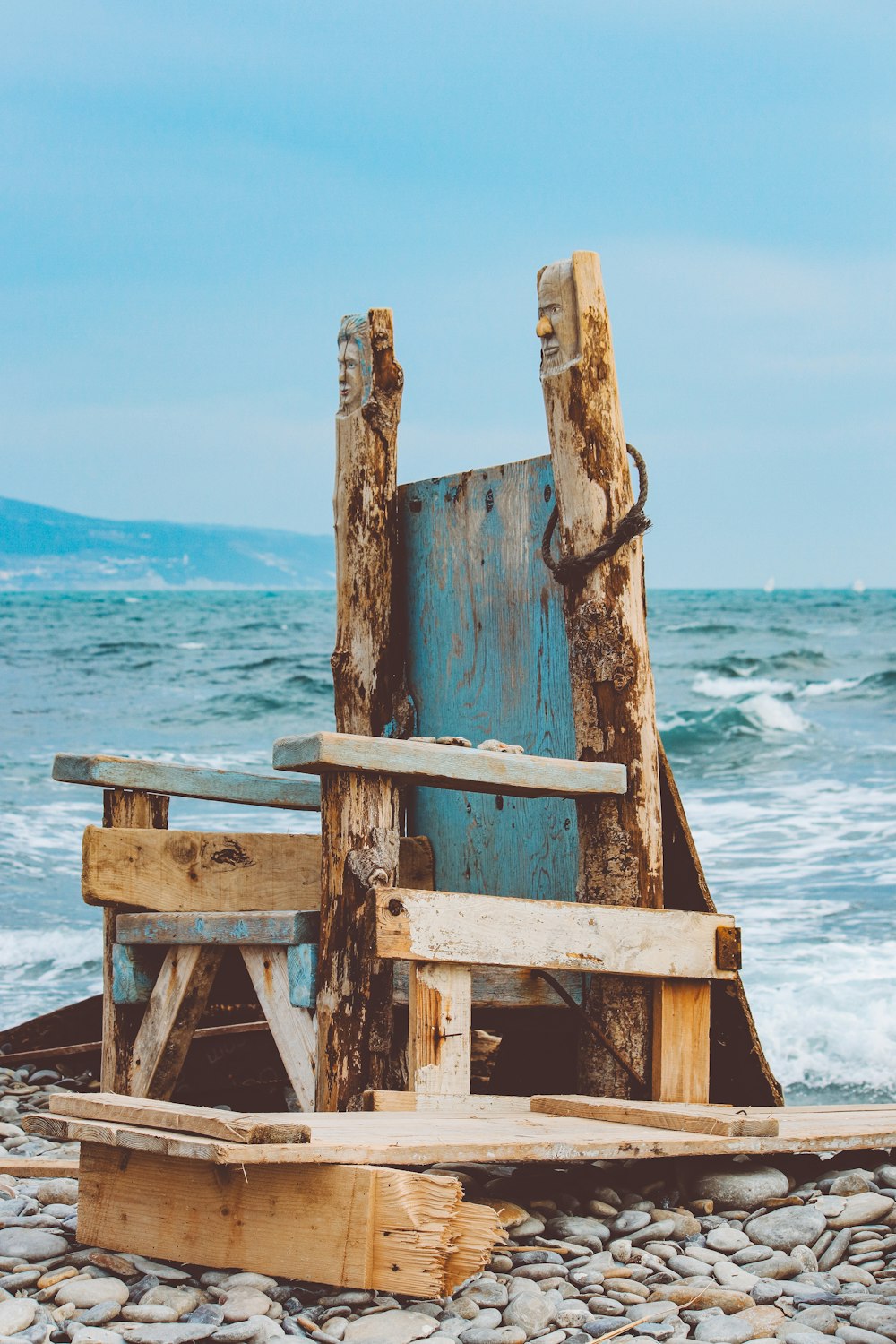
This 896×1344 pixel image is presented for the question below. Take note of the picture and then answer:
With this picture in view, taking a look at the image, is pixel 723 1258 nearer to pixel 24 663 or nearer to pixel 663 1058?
pixel 663 1058

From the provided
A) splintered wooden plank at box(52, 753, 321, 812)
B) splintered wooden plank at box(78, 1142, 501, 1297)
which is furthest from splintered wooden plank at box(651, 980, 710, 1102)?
splintered wooden plank at box(52, 753, 321, 812)

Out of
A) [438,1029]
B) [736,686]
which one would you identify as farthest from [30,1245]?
[736,686]

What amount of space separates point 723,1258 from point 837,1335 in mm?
462

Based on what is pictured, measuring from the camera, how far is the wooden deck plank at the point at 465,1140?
290 cm

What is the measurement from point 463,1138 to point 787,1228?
917 millimetres

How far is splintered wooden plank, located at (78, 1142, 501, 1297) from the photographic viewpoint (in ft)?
9.46

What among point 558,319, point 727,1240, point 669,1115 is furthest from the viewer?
point 558,319

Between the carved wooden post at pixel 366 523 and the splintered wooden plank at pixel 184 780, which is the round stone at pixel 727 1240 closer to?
the splintered wooden plank at pixel 184 780

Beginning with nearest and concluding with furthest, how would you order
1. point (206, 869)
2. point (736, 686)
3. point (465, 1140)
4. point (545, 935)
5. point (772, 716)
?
point (465, 1140) → point (545, 935) → point (206, 869) → point (772, 716) → point (736, 686)

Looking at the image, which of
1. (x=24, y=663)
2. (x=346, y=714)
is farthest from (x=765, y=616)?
(x=346, y=714)

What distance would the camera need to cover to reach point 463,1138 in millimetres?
3154

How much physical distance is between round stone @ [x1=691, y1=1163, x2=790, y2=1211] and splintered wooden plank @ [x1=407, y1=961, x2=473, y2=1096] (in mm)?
664

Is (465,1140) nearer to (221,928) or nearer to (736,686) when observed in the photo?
(221,928)

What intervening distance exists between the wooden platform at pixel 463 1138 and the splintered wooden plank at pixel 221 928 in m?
0.69
